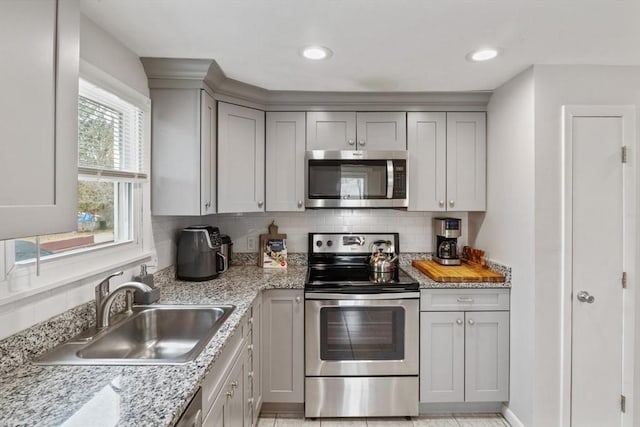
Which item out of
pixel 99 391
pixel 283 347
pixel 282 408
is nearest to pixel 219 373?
pixel 99 391

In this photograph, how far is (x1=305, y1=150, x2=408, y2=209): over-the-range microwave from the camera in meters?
2.58

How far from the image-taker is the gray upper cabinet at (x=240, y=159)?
239 centimetres

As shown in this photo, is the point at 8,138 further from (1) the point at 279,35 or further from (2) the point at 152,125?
(2) the point at 152,125

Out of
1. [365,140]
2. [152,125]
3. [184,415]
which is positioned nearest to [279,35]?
[152,125]

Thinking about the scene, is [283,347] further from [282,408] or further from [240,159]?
[240,159]

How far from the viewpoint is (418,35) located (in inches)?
66.1

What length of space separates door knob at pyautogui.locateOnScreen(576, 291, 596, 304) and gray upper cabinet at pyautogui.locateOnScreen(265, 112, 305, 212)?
6.10 ft

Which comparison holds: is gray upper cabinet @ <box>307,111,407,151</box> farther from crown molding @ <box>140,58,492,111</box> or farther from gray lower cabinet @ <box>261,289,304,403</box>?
gray lower cabinet @ <box>261,289,304,403</box>

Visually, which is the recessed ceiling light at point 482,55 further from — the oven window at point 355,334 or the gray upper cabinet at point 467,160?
the oven window at point 355,334

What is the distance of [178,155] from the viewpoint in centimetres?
212

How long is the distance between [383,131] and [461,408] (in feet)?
6.82

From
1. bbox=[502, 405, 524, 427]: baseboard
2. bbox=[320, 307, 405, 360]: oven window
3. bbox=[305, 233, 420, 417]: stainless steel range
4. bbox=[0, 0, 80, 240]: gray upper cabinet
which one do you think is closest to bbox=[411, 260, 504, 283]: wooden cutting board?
bbox=[305, 233, 420, 417]: stainless steel range

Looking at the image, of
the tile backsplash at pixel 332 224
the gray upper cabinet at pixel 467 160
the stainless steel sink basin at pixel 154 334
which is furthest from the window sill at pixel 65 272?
the gray upper cabinet at pixel 467 160

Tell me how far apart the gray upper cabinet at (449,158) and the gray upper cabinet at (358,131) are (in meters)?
0.09
